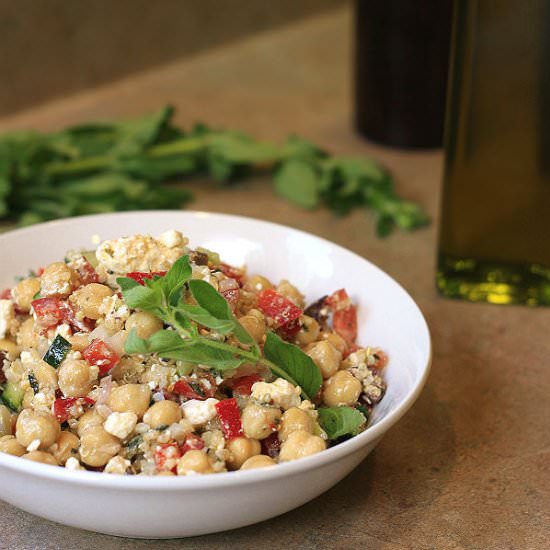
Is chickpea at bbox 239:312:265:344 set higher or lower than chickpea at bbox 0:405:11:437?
higher

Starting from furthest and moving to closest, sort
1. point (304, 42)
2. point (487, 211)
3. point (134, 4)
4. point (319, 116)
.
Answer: point (304, 42)
point (134, 4)
point (319, 116)
point (487, 211)

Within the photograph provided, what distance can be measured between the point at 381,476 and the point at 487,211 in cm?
49

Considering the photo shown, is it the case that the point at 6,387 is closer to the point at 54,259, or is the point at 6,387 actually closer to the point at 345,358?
the point at 54,259

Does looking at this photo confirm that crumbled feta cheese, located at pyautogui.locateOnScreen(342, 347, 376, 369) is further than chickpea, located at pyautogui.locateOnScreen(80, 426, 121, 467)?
Yes

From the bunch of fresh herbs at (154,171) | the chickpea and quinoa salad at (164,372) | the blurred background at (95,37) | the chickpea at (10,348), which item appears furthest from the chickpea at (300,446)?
the blurred background at (95,37)

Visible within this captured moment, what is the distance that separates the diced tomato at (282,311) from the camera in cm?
101

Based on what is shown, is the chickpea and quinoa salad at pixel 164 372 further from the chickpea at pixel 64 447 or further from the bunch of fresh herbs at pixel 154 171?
the bunch of fresh herbs at pixel 154 171

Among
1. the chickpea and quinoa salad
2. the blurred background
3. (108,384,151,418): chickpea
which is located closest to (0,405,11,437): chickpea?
the chickpea and quinoa salad

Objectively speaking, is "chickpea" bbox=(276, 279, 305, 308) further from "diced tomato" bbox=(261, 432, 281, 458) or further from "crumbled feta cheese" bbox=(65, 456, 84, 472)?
"crumbled feta cheese" bbox=(65, 456, 84, 472)

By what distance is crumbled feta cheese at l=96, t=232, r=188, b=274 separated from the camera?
99 centimetres

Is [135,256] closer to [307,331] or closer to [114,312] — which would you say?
[114,312]

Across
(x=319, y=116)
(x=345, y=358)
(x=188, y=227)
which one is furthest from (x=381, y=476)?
(x=319, y=116)

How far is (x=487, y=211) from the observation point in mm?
1340

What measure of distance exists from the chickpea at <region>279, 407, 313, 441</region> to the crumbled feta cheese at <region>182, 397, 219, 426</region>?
0.07 meters
